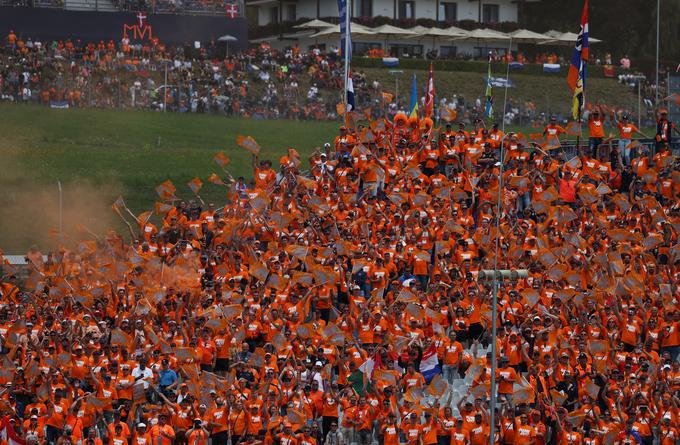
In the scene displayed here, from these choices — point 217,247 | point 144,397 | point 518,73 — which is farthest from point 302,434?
point 518,73

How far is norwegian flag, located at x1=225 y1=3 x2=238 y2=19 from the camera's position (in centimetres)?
5381

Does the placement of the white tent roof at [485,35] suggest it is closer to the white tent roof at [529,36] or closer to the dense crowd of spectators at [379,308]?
the white tent roof at [529,36]

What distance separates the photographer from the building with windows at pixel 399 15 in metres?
61.2

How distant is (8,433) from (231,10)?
3410 cm

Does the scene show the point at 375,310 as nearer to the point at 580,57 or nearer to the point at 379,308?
the point at 379,308

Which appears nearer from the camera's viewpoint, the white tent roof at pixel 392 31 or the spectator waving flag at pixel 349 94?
the spectator waving flag at pixel 349 94

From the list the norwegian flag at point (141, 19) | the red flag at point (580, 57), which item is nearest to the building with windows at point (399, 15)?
the norwegian flag at point (141, 19)

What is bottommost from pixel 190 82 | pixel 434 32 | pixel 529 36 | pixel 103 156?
pixel 103 156

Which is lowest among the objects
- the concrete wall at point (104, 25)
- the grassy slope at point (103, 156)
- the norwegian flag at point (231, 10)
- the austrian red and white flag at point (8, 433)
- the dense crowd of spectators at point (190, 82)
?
the austrian red and white flag at point (8, 433)

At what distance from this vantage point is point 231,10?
177 ft

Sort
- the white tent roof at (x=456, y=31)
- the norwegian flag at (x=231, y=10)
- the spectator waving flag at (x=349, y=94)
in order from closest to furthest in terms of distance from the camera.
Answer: the spectator waving flag at (x=349, y=94)
the norwegian flag at (x=231, y=10)
the white tent roof at (x=456, y=31)

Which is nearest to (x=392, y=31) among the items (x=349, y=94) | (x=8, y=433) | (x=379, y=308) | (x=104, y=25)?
(x=104, y=25)

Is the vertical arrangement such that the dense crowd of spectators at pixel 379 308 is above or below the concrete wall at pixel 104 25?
below

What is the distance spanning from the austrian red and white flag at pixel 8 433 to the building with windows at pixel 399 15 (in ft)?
127
